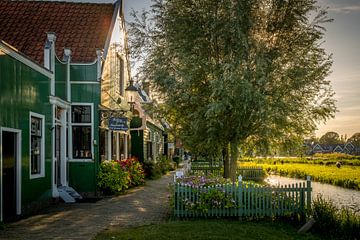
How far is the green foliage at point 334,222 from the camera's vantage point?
10.6m

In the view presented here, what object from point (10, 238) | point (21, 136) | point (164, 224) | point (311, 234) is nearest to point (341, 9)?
point (311, 234)

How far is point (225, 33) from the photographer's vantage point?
16203mm

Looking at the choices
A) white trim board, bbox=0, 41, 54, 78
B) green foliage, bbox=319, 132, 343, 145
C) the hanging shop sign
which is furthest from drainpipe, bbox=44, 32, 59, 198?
green foliage, bbox=319, 132, 343, 145

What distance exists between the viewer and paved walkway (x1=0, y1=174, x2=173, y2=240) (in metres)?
10.3

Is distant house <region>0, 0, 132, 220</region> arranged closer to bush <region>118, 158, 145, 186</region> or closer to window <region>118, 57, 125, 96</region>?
window <region>118, 57, 125, 96</region>

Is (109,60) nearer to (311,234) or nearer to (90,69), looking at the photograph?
(90,69)

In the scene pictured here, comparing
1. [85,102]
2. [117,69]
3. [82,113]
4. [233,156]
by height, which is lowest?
[233,156]

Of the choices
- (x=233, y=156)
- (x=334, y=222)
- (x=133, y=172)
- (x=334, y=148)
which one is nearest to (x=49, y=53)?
(x=233, y=156)

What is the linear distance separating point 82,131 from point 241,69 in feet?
22.3

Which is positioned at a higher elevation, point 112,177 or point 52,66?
point 52,66

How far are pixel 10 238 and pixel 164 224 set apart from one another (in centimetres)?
356

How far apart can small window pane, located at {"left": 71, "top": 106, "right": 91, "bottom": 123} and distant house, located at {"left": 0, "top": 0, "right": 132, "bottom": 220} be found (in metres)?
0.04

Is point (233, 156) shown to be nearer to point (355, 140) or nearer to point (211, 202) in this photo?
point (211, 202)

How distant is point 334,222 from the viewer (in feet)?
36.0
